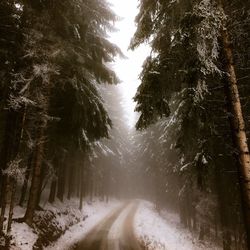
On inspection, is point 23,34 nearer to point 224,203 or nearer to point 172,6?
point 172,6

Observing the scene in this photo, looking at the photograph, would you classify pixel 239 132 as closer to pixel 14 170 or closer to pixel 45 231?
pixel 14 170

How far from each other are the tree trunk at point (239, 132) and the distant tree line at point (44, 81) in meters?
6.70

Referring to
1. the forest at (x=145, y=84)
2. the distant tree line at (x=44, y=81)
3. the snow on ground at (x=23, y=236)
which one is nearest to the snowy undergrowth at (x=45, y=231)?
the snow on ground at (x=23, y=236)

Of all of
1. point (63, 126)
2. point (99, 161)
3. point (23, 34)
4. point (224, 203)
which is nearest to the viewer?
point (23, 34)

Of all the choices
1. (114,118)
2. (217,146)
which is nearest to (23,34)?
(217,146)

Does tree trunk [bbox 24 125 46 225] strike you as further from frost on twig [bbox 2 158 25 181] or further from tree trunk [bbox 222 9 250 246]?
tree trunk [bbox 222 9 250 246]

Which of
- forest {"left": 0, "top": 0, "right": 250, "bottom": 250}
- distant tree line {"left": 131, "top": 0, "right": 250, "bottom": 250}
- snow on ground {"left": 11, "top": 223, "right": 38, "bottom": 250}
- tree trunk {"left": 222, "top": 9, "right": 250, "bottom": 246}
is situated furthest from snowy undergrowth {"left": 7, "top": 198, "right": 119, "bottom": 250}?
tree trunk {"left": 222, "top": 9, "right": 250, "bottom": 246}

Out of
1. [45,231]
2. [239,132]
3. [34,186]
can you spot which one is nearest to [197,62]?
[239,132]

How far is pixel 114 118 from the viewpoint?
43656 mm

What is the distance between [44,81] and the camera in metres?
11.6

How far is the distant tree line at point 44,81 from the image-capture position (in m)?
11.2

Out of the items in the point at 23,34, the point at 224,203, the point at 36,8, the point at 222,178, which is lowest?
the point at 224,203

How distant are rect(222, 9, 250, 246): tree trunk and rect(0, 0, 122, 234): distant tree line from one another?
264 inches

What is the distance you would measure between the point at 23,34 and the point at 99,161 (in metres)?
27.6
